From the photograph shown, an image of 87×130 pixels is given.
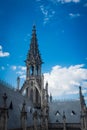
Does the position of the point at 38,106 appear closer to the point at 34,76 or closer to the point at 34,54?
the point at 34,76

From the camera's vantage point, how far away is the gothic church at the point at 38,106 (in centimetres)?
4778

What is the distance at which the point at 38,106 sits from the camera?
64.4m

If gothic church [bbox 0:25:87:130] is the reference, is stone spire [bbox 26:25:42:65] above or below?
above

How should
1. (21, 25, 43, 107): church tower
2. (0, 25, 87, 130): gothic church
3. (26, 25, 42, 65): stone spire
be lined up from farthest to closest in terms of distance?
1. (26, 25, 42, 65): stone spire
2. (21, 25, 43, 107): church tower
3. (0, 25, 87, 130): gothic church

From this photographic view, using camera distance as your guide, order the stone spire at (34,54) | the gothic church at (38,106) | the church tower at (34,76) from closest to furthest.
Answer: the gothic church at (38,106)
the church tower at (34,76)
the stone spire at (34,54)

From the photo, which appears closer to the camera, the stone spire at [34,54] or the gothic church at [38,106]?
the gothic church at [38,106]

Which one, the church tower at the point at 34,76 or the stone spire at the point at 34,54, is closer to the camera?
the church tower at the point at 34,76

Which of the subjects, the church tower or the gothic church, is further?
the church tower

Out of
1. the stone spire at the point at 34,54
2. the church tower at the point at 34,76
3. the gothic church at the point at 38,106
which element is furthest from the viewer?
the stone spire at the point at 34,54

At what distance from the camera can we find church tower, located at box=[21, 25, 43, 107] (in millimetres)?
66250

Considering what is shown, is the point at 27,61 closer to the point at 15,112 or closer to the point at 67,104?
the point at 67,104

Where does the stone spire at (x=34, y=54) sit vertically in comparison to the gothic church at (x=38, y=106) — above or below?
above

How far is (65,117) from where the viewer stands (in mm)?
58062

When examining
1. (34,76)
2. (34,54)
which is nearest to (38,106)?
(34,76)
